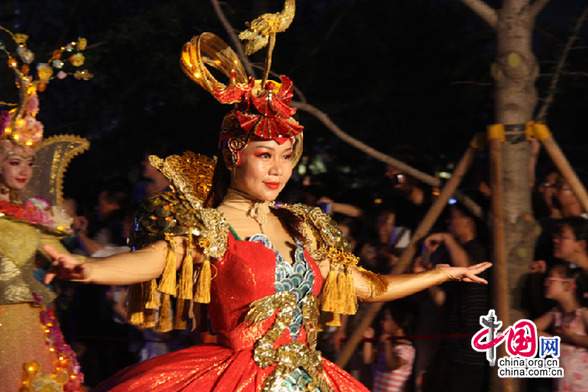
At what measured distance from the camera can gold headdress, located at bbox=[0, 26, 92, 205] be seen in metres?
4.54

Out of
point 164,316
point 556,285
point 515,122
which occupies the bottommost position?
point 164,316

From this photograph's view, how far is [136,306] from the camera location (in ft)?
12.2

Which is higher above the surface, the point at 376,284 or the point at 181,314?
the point at 376,284

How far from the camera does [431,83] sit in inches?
432

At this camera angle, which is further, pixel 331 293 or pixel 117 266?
pixel 331 293

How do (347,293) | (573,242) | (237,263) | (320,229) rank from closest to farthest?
1. (237,263)
2. (347,293)
3. (320,229)
4. (573,242)

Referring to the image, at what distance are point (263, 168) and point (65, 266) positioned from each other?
1078mm

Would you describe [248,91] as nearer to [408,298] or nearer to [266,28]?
[266,28]

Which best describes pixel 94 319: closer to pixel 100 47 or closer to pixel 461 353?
pixel 461 353

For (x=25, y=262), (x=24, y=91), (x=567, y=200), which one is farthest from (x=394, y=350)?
(x=24, y=91)

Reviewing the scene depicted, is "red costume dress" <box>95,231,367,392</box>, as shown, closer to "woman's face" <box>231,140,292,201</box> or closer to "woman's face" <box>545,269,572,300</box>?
"woman's face" <box>231,140,292,201</box>

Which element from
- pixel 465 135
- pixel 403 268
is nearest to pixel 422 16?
pixel 465 135

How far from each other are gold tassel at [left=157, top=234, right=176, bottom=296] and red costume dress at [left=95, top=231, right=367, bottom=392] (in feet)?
0.71

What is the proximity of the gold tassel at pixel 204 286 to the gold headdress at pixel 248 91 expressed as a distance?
520 millimetres
